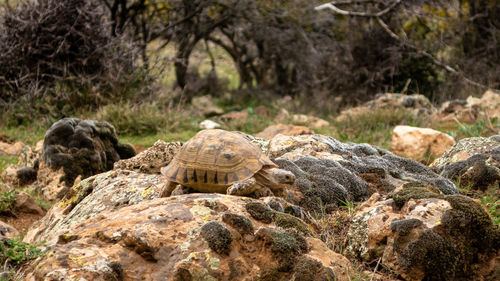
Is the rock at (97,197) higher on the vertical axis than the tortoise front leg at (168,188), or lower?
lower

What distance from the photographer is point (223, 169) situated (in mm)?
3754

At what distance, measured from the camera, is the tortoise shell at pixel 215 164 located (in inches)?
148

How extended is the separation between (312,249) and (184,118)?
844 cm

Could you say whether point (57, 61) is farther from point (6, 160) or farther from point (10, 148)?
point (6, 160)

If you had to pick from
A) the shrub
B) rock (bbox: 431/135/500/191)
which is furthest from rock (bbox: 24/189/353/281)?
the shrub

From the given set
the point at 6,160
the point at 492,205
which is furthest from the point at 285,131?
the point at 492,205

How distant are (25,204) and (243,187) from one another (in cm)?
347

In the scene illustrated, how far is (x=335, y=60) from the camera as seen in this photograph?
15883 mm

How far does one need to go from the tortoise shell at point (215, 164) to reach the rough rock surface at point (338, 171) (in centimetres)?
51

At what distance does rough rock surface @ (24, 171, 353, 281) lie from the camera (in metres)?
2.74

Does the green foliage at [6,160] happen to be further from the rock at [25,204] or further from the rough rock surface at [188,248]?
the rough rock surface at [188,248]

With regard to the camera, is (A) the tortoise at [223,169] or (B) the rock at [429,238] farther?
(A) the tortoise at [223,169]

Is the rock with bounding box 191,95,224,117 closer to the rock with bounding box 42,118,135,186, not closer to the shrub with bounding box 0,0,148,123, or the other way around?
the shrub with bounding box 0,0,148,123

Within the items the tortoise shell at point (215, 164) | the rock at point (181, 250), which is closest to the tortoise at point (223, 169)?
the tortoise shell at point (215, 164)
